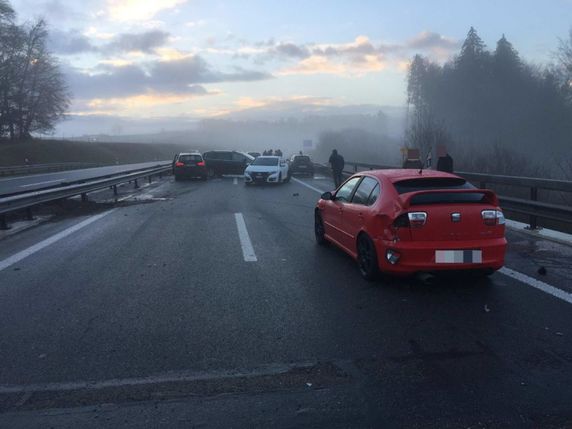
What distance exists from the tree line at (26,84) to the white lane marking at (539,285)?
64.1m

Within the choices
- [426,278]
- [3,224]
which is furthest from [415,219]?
[3,224]

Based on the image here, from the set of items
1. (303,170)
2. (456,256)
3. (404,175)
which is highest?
(404,175)

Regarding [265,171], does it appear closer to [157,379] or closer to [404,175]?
[404,175]

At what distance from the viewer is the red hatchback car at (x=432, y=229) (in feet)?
20.8

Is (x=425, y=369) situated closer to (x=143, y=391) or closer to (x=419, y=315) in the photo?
(x=419, y=315)

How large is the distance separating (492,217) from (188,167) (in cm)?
2518

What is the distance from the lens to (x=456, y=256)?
6340 millimetres

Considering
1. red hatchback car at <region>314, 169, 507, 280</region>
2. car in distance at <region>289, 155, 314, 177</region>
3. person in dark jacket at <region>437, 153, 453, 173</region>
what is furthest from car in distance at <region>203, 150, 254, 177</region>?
red hatchback car at <region>314, 169, 507, 280</region>

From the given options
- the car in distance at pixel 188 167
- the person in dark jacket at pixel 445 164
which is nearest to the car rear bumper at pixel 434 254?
the person in dark jacket at pixel 445 164

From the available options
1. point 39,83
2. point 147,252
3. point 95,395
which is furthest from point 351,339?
point 39,83

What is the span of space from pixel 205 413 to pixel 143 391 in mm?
595

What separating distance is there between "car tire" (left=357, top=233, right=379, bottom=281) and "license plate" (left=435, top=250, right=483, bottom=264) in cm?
77

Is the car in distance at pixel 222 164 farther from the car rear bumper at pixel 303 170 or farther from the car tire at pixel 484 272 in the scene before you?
the car tire at pixel 484 272

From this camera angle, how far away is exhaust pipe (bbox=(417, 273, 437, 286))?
264 inches
